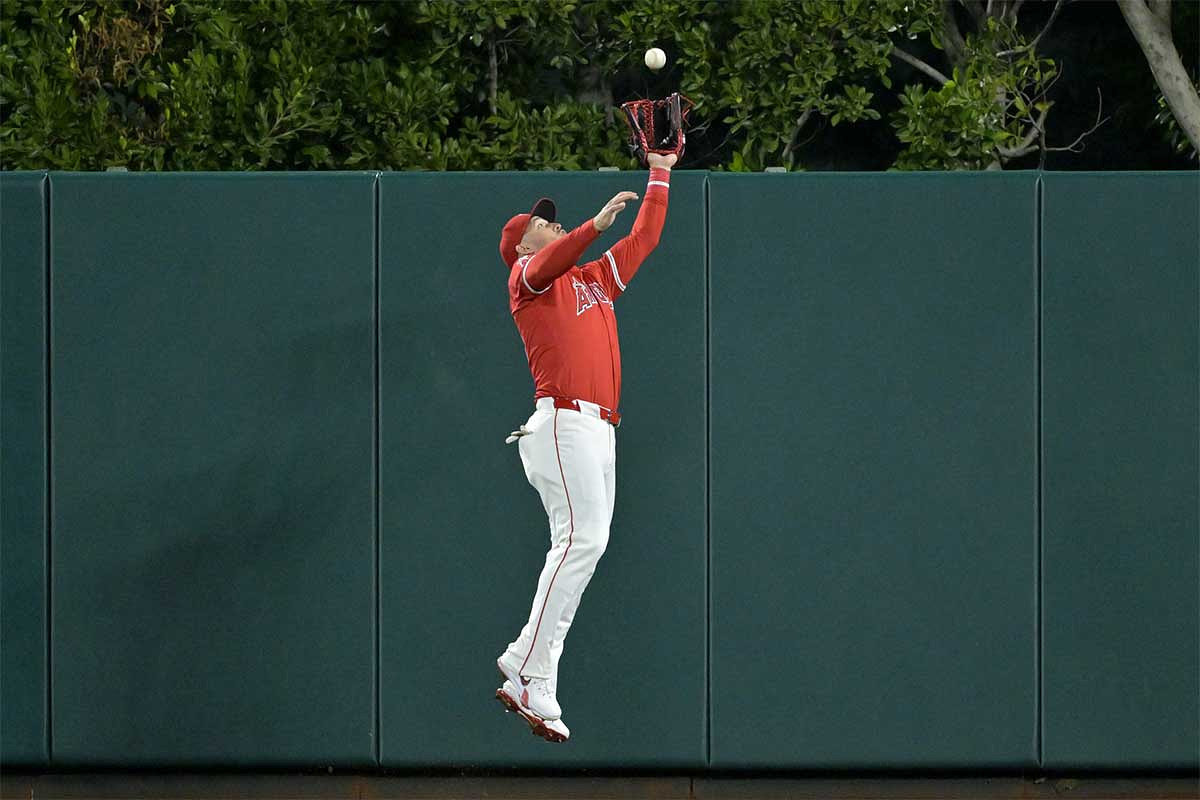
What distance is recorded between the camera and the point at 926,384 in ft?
14.8

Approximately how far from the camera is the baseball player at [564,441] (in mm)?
4176

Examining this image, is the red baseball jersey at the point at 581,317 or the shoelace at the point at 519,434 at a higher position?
the red baseball jersey at the point at 581,317

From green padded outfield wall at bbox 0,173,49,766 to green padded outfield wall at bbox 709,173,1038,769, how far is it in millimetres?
2539

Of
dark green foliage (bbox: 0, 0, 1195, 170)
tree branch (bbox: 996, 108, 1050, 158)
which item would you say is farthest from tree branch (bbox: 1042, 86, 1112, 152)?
dark green foliage (bbox: 0, 0, 1195, 170)

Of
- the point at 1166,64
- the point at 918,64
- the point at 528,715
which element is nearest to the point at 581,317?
the point at 528,715

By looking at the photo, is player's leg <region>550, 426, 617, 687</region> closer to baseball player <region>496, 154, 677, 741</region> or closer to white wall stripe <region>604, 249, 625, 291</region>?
baseball player <region>496, 154, 677, 741</region>

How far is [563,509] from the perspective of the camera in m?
4.21

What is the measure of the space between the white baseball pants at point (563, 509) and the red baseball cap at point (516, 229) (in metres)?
0.55

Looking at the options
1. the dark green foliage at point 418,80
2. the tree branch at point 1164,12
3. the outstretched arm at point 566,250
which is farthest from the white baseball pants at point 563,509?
the tree branch at point 1164,12

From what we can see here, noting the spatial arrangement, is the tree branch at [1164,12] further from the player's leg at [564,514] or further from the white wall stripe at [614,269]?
the player's leg at [564,514]

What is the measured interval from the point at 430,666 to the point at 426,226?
1.65 meters

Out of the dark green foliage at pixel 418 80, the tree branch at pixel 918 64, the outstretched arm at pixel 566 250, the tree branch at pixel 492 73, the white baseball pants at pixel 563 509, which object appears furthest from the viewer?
the tree branch at pixel 918 64

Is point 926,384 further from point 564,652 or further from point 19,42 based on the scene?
point 19,42

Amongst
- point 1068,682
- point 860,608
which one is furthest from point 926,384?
point 1068,682
